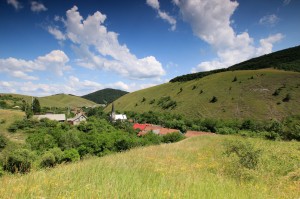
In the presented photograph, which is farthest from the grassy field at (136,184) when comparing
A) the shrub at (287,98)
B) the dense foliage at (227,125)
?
the shrub at (287,98)

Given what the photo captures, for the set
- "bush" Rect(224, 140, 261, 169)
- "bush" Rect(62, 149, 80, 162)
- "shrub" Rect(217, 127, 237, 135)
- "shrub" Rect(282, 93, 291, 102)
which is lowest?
"bush" Rect(62, 149, 80, 162)

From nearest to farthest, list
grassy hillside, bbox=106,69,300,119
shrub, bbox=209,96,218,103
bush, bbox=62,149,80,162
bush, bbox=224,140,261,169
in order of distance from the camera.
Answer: bush, bbox=224,140,261,169
bush, bbox=62,149,80,162
grassy hillside, bbox=106,69,300,119
shrub, bbox=209,96,218,103

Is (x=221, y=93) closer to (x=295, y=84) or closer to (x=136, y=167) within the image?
(x=295, y=84)

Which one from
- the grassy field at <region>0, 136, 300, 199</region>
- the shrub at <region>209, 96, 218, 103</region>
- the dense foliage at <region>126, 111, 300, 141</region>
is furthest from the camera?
the shrub at <region>209, 96, 218, 103</region>

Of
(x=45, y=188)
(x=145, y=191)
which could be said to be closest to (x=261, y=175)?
(x=145, y=191)

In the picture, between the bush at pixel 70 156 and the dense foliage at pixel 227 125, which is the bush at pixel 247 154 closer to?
the bush at pixel 70 156

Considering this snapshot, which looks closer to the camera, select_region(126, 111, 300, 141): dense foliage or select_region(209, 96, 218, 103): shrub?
select_region(126, 111, 300, 141): dense foliage

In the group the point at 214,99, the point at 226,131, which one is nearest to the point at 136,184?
the point at 226,131

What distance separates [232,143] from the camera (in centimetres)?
1009

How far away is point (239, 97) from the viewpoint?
82250 mm

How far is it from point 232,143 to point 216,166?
2.55 metres

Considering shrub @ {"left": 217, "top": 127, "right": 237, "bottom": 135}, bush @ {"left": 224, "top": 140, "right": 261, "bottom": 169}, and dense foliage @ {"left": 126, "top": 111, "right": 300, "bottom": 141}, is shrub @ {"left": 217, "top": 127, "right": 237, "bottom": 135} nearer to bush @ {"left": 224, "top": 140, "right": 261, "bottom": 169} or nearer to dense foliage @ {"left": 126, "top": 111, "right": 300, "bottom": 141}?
dense foliage @ {"left": 126, "top": 111, "right": 300, "bottom": 141}

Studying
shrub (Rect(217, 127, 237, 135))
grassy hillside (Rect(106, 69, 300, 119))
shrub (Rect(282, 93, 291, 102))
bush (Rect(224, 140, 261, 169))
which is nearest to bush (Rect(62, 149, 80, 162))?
bush (Rect(224, 140, 261, 169))

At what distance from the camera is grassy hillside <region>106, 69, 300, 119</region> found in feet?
236
